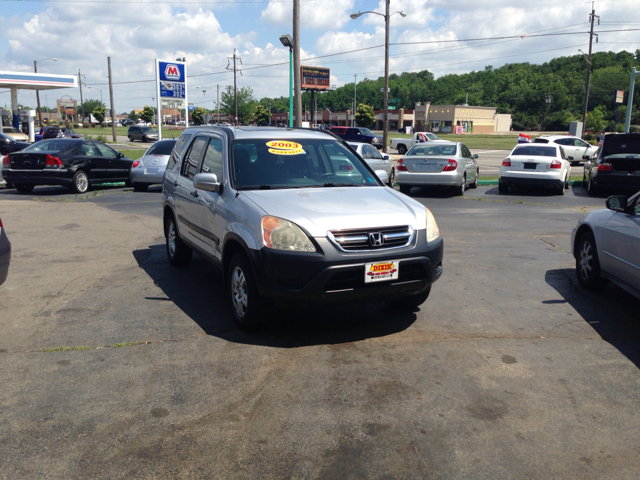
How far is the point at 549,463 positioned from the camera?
10.5ft

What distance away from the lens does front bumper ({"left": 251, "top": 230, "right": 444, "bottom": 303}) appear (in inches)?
183

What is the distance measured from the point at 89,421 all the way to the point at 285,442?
1260 millimetres

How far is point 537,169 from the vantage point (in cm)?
1634

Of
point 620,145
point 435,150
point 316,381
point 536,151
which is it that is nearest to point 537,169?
point 536,151

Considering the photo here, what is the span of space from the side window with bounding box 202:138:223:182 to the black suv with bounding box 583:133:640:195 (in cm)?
1306

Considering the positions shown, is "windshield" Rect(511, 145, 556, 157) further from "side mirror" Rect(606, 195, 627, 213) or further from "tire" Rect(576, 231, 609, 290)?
"side mirror" Rect(606, 195, 627, 213)

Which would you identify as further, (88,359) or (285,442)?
(88,359)

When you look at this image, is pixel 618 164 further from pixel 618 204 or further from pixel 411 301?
pixel 411 301

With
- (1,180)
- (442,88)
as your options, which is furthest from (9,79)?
(442,88)

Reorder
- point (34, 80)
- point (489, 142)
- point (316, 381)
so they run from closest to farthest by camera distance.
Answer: point (316, 381) → point (34, 80) → point (489, 142)

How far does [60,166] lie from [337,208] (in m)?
13.3

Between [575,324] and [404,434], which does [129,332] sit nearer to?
[404,434]

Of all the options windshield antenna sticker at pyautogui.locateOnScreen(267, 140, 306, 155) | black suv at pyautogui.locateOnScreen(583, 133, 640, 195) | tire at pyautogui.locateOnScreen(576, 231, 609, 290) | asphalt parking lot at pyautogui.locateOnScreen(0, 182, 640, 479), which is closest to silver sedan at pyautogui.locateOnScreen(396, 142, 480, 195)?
black suv at pyautogui.locateOnScreen(583, 133, 640, 195)

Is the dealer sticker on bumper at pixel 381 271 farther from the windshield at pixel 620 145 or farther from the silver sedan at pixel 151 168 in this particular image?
the windshield at pixel 620 145
